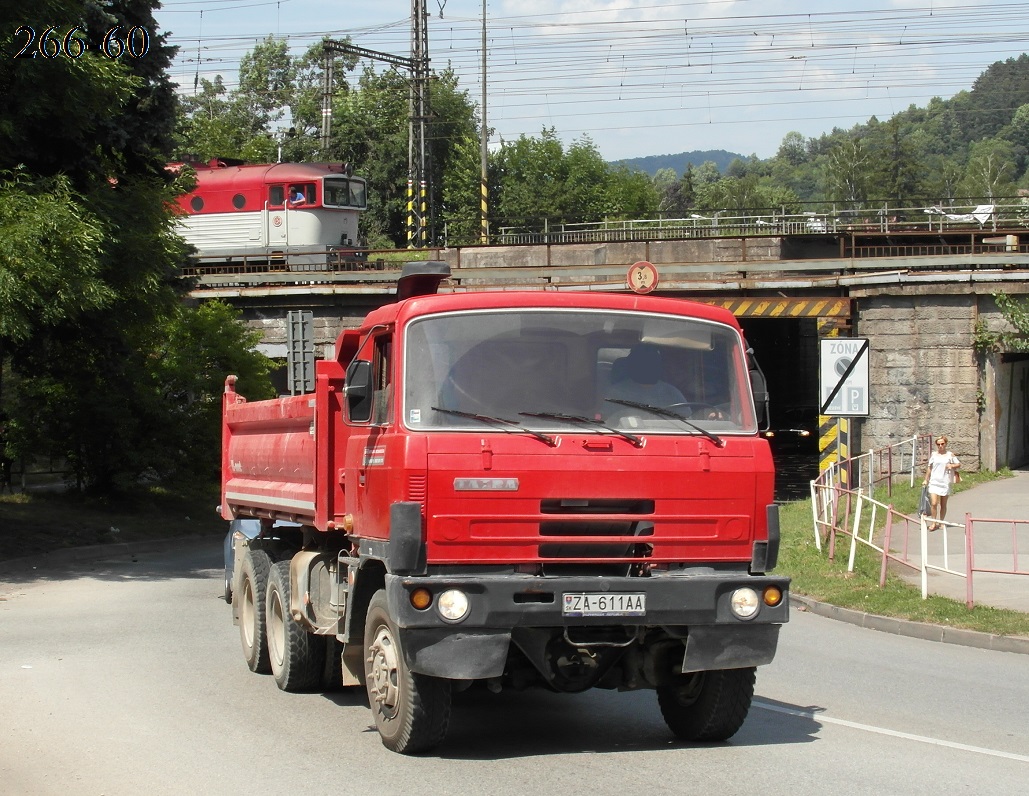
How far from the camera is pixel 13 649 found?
12219mm

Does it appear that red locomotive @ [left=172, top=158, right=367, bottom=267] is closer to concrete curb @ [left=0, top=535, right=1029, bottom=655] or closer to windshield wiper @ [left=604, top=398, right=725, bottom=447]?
concrete curb @ [left=0, top=535, right=1029, bottom=655]

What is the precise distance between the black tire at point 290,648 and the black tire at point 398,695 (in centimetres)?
201

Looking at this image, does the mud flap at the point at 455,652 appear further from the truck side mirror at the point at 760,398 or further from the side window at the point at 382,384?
the truck side mirror at the point at 760,398

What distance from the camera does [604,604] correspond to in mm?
7191

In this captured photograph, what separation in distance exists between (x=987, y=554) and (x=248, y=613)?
10.7 m

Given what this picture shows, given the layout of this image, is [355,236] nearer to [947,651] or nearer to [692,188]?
[947,651]

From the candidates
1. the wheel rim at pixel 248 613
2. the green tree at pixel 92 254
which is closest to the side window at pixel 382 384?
the wheel rim at pixel 248 613

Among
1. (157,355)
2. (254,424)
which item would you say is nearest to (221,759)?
(254,424)

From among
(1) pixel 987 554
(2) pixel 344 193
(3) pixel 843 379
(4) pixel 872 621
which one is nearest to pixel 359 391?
(4) pixel 872 621

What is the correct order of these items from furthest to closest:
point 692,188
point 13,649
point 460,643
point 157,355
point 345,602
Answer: point 692,188 → point 157,355 → point 13,649 → point 345,602 → point 460,643

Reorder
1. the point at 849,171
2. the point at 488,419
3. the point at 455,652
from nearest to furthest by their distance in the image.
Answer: the point at 455,652, the point at 488,419, the point at 849,171

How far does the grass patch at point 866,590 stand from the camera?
530 inches

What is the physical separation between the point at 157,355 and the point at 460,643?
2296 cm

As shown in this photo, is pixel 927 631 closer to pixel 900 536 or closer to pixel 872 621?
pixel 872 621
